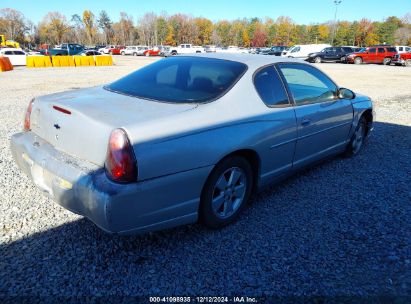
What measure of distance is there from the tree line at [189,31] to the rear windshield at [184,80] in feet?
287

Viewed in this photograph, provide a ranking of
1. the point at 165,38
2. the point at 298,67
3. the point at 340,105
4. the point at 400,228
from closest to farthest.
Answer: the point at 400,228
the point at 298,67
the point at 340,105
the point at 165,38

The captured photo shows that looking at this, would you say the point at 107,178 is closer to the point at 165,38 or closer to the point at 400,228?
the point at 400,228

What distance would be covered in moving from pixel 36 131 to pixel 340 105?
3.49 meters

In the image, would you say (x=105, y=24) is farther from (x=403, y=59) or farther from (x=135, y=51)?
(x=403, y=59)

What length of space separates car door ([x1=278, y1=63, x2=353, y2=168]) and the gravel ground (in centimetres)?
50

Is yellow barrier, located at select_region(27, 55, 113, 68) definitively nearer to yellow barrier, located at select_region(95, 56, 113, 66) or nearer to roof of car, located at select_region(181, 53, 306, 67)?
yellow barrier, located at select_region(95, 56, 113, 66)

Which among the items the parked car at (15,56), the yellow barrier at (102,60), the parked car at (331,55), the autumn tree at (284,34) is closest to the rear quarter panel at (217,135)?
the yellow barrier at (102,60)

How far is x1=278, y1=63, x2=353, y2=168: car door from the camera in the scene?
346cm

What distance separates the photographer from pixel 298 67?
12.3 feet

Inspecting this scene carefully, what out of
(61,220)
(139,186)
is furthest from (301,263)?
(61,220)

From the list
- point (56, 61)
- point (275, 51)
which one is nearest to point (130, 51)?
point (275, 51)

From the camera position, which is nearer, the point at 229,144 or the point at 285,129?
the point at 229,144

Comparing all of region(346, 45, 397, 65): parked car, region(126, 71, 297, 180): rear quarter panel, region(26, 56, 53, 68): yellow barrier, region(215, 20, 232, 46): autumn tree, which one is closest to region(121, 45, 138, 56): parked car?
region(26, 56, 53, 68): yellow barrier

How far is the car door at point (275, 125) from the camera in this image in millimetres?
3043
